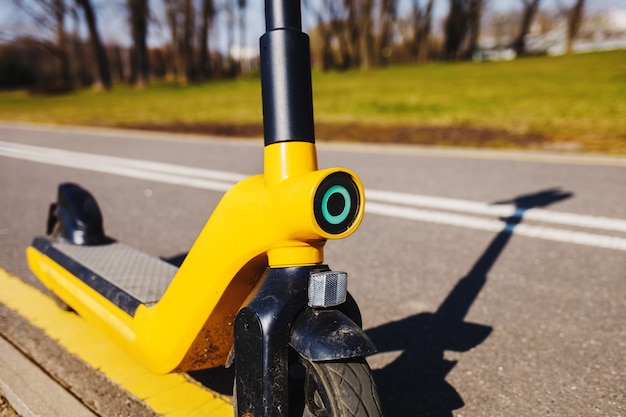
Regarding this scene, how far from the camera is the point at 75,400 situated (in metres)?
2.09

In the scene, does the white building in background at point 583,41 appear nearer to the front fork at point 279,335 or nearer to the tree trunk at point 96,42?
the tree trunk at point 96,42

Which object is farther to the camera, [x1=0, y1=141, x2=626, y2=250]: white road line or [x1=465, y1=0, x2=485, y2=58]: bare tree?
[x1=465, y1=0, x2=485, y2=58]: bare tree

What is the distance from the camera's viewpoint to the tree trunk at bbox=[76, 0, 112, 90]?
33031mm

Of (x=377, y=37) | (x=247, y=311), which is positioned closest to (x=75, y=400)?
(x=247, y=311)

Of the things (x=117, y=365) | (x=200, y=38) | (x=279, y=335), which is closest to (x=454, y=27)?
(x=200, y=38)

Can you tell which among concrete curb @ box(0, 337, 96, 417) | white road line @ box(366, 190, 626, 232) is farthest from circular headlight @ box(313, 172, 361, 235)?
white road line @ box(366, 190, 626, 232)

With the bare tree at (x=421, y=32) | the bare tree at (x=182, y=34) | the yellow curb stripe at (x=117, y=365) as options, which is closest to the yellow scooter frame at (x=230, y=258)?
the yellow curb stripe at (x=117, y=365)

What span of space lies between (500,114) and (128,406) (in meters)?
11.3

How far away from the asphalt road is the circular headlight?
2.92 feet

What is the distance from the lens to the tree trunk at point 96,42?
33.0 metres

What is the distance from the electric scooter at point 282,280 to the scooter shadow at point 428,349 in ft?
2.01

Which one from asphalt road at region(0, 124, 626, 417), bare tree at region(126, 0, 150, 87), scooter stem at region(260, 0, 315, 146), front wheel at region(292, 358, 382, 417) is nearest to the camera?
front wheel at region(292, 358, 382, 417)

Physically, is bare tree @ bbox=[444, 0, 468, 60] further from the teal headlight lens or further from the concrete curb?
the teal headlight lens

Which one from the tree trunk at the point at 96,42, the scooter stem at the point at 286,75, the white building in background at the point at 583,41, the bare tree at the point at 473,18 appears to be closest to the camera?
the scooter stem at the point at 286,75
